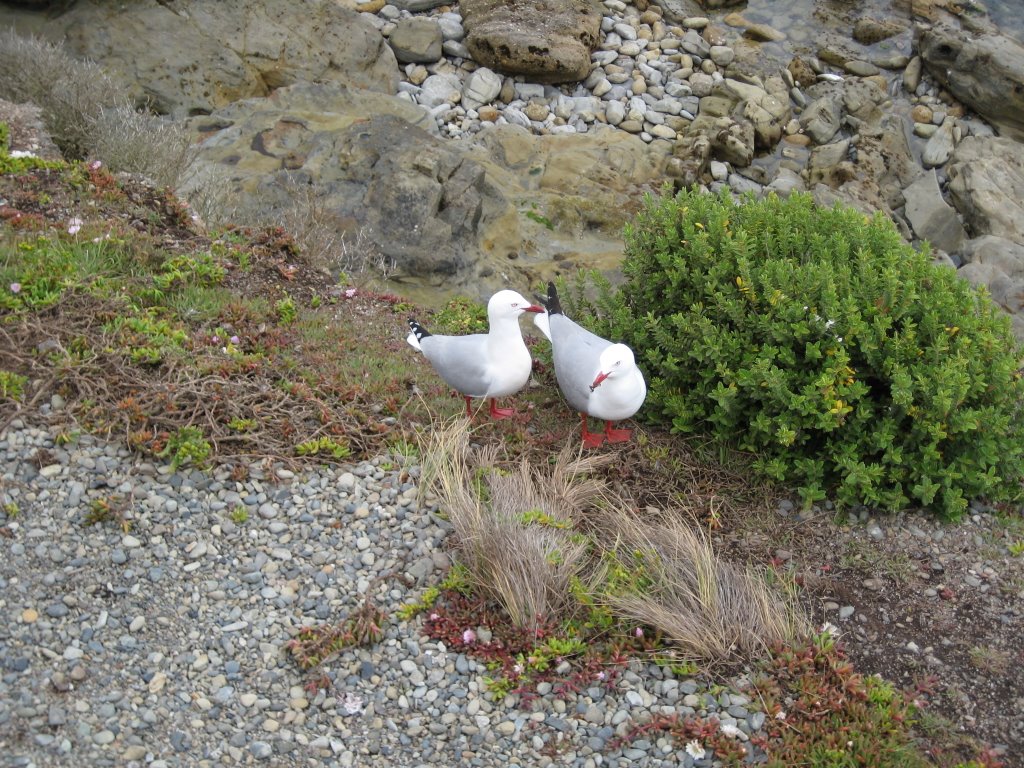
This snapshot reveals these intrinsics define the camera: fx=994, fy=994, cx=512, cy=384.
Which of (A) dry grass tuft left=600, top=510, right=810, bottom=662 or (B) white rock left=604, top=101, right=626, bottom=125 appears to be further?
(B) white rock left=604, top=101, right=626, bottom=125

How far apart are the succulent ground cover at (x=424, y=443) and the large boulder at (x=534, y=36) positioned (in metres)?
7.33

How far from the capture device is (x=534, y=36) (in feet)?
44.9

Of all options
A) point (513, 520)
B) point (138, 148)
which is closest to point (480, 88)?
point (138, 148)

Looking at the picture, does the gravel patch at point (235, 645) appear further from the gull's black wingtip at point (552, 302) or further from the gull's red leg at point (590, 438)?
the gull's black wingtip at point (552, 302)

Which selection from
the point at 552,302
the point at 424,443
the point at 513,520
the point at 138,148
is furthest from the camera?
the point at 138,148

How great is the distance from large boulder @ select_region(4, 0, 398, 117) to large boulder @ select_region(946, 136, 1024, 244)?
7491 millimetres

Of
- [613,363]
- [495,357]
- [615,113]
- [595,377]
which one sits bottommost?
[615,113]

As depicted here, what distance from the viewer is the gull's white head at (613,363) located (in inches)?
Result: 207

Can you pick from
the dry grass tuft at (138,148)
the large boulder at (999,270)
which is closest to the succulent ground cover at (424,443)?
the dry grass tuft at (138,148)

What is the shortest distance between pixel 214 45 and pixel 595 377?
29.5ft

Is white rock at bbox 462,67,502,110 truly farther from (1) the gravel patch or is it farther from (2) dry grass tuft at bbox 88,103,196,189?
(1) the gravel patch

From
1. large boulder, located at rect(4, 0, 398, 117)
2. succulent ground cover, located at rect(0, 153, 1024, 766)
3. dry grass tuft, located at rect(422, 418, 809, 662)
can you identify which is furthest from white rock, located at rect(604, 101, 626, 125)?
dry grass tuft, located at rect(422, 418, 809, 662)

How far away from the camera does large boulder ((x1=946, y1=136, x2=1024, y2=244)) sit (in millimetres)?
11898

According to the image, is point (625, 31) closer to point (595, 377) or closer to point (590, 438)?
point (590, 438)
